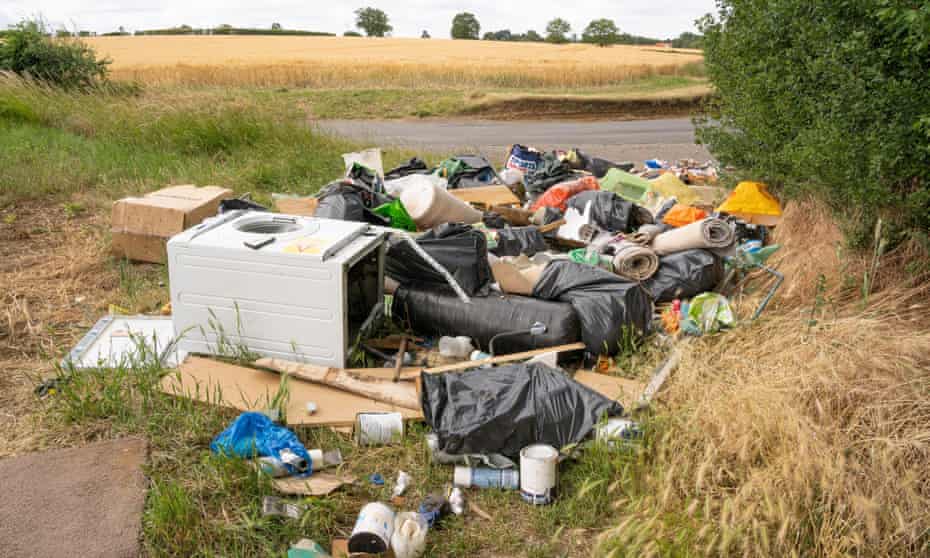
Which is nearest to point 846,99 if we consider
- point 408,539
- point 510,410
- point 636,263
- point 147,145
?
point 636,263

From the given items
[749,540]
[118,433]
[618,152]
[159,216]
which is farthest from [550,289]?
[618,152]

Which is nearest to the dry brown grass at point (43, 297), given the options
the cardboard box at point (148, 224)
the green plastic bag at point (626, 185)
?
the cardboard box at point (148, 224)

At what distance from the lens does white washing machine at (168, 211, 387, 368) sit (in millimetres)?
3523

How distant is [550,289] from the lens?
4.18 meters

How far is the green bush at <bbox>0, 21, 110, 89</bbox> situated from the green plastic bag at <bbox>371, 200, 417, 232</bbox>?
9.79m

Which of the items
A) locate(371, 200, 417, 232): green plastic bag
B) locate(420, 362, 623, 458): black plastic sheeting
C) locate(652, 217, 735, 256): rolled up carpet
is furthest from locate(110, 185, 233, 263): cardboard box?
locate(652, 217, 735, 256): rolled up carpet

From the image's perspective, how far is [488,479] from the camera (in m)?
2.98

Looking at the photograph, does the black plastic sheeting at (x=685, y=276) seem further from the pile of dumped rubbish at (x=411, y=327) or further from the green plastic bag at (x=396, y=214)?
the green plastic bag at (x=396, y=214)

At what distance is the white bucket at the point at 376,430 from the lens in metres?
3.24

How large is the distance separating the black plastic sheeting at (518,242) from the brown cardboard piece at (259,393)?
6.79 feet

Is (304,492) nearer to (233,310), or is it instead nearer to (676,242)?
(233,310)

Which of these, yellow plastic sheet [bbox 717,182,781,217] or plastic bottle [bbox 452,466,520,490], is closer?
plastic bottle [bbox 452,466,520,490]

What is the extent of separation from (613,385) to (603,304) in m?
0.49

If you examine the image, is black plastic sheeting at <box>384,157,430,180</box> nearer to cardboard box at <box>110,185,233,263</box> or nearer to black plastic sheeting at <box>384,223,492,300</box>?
cardboard box at <box>110,185,233,263</box>
